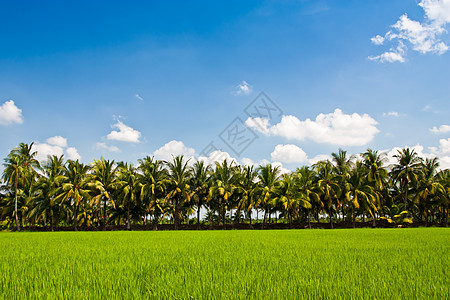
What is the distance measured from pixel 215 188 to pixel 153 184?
20.4 feet

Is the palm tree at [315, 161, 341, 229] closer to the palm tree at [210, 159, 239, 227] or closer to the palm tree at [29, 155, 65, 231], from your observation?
the palm tree at [210, 159, 239, 227]

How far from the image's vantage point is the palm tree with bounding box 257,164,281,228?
2904 cm

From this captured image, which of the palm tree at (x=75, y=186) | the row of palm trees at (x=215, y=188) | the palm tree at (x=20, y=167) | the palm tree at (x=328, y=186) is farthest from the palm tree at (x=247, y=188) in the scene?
the palm tree at (x=20, y=167)

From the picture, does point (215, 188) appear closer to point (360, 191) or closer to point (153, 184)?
point (153, 184)

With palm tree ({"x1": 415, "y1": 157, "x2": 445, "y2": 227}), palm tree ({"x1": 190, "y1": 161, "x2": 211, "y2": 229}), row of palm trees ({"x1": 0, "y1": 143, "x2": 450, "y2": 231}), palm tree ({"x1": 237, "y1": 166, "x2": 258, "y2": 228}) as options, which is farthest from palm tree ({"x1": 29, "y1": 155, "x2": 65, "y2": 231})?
palm tree ({"x1": 415, "y1": 157, "x2": 445, "y2": 227})

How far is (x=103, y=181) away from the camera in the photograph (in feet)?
94.8

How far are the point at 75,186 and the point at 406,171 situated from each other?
34647 mm

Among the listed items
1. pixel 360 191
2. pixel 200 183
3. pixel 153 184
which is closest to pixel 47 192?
pixel 153 184

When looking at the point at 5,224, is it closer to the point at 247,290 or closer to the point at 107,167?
the point at 107,167

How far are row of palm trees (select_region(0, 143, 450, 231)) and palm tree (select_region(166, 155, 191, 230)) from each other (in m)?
0.10

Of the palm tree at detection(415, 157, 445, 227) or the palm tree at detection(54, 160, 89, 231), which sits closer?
the palm tree at detection(54, 160, 89, 231)

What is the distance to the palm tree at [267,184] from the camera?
29044mm

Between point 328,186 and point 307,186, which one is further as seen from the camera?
point 307,186

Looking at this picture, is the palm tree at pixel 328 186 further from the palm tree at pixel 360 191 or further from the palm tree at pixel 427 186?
the palm tree at pixel 427 186
